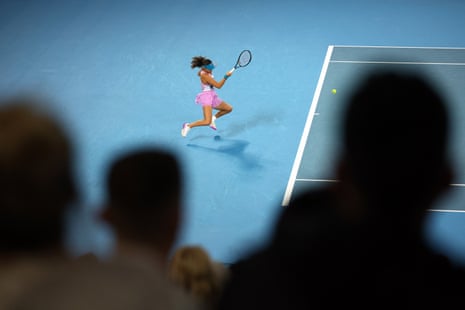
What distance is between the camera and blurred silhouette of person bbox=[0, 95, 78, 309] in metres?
1.76

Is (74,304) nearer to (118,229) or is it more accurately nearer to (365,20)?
(118,229)

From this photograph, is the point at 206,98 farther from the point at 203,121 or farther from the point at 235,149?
the point at 235,149

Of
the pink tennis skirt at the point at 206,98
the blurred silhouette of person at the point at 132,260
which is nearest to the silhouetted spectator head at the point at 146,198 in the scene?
the blurred silhouette of person at the point at 132,260

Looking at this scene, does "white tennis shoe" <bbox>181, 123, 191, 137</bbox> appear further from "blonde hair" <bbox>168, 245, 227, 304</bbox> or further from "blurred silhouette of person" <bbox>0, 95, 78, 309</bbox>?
"blurred silhouette of person" <bbox>0, 95, 78, 309</bbox>

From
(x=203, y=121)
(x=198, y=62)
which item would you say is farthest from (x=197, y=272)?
(x=203, y=121)

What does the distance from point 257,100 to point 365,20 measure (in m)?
4.35

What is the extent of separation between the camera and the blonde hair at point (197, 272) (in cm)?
232

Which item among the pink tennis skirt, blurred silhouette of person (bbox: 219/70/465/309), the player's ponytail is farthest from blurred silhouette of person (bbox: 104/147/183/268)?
the pink tennis skirt

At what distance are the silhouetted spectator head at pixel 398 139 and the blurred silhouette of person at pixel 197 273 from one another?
0.68 meters

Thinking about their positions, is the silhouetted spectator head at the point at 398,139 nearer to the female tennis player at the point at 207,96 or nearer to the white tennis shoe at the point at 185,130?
the female tennis player at the point at 207,96

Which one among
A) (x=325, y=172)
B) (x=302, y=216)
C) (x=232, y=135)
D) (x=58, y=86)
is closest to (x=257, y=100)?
(x=232, y=135)

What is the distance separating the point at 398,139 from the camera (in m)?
1.84

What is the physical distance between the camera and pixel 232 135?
31.6ft

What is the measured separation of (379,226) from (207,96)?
7.46m
